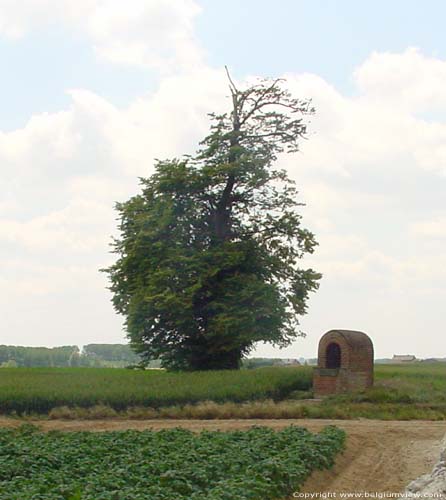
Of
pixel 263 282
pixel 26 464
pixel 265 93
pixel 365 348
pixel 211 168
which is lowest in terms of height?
pixel 26 464

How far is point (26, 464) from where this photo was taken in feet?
44.2

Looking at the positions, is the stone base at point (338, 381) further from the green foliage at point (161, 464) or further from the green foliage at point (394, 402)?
the green foliage at point (161, 464)

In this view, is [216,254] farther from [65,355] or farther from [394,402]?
[65,355]

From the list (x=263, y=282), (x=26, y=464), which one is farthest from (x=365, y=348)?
(x=26, y=464)

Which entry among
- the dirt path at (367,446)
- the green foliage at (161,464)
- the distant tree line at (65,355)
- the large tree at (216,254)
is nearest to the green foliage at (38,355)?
the distant tree line at (65,355)

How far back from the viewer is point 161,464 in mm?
13258

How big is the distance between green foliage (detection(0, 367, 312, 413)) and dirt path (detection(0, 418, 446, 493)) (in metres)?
1.71

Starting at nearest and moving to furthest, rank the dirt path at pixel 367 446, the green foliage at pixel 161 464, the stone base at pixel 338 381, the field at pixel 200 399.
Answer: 1. the green foliage at pixel 161 464
2. the dirt path at pixel 367 446
3. the field at pixel 200 399
4. the stone base at pixel 338 381

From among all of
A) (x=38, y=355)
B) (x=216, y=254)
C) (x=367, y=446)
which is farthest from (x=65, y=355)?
(x=367, y=446)

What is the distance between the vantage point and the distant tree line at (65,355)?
8694 centimetres

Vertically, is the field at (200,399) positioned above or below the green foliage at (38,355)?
below

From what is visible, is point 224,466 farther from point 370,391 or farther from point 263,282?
point 263,282

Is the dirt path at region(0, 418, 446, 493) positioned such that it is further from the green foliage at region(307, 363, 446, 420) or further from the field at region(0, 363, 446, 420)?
the green foliage at region(307, 363, 446, 420)

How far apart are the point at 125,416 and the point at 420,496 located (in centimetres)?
1490
